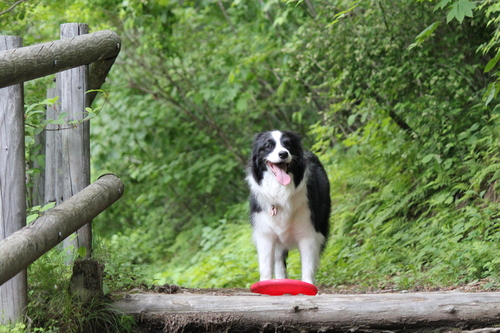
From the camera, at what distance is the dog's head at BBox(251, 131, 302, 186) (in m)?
5.29

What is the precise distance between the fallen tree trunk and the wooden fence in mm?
678

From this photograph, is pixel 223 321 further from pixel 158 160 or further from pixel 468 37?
pixel 158 160

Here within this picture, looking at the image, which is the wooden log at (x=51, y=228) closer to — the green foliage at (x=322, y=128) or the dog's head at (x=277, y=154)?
the green foliage at (x=322, y=128)

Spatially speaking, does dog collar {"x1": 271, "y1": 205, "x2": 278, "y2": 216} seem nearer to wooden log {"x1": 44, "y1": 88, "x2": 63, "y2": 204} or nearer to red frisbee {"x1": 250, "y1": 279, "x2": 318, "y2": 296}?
red frisbee {"x1": 250, "y1": 279, "x2": 318, "y2": 296}

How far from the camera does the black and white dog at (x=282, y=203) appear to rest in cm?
543

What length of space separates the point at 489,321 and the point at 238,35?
9.36 m

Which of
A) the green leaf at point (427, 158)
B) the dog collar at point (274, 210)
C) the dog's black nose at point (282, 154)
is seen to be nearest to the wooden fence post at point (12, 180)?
the dog's black nose at point (282, 154)

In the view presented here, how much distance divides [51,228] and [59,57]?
3.09 ft

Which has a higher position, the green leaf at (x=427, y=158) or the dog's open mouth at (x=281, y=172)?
the green leaf at (x=427, y=158)

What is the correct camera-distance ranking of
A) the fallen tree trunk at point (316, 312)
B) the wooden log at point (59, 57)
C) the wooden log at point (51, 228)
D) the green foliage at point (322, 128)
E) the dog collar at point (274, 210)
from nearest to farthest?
the wooden log at point (51, 228) → the wooden log at point (59, 57) → the fallen tree trunk at point (316, 312) → the dog collar at point (274, 210) → the green foliage at point (322, 128)

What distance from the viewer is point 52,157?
4.14 m

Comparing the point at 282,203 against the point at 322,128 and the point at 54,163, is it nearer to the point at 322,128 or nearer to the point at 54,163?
the point at 54,163

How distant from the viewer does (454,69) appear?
690 centimetres

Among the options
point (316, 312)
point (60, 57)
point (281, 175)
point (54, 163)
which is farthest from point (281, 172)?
point (60, 57)
